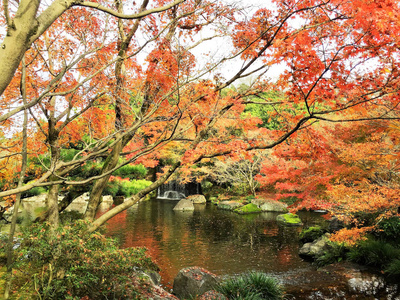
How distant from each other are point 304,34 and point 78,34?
3825 mm

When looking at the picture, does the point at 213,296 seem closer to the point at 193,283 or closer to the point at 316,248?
the point at 193,283

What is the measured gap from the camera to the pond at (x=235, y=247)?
23.9ft

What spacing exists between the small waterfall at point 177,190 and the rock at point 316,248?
1802cm

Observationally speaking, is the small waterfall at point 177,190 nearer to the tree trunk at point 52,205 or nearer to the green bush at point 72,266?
the tree trunk at point 52,205

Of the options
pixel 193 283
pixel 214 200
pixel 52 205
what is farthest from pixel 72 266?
pixel 214 200

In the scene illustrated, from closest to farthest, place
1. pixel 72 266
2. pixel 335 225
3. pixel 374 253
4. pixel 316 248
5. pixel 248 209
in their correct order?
pixel 72 266
pixel 374 253
pixel 316 248
pixel 335 225
pixel 248 209

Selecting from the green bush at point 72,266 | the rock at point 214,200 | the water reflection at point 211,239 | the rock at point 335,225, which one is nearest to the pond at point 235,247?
the water reflection at point 211,239

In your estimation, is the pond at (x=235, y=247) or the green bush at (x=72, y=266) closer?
the green bush at (x=72, y=266)

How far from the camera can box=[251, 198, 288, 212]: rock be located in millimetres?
20266

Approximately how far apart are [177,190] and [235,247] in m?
17.6

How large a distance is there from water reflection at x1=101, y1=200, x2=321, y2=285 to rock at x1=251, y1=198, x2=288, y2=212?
1.47 m

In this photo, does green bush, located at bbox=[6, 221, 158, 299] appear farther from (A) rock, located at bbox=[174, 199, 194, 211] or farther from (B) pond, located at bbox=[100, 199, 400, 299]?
(A) rock, located at bbox=[174, 199, 194, 211]

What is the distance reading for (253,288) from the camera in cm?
600

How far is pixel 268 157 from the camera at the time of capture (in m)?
21.3
